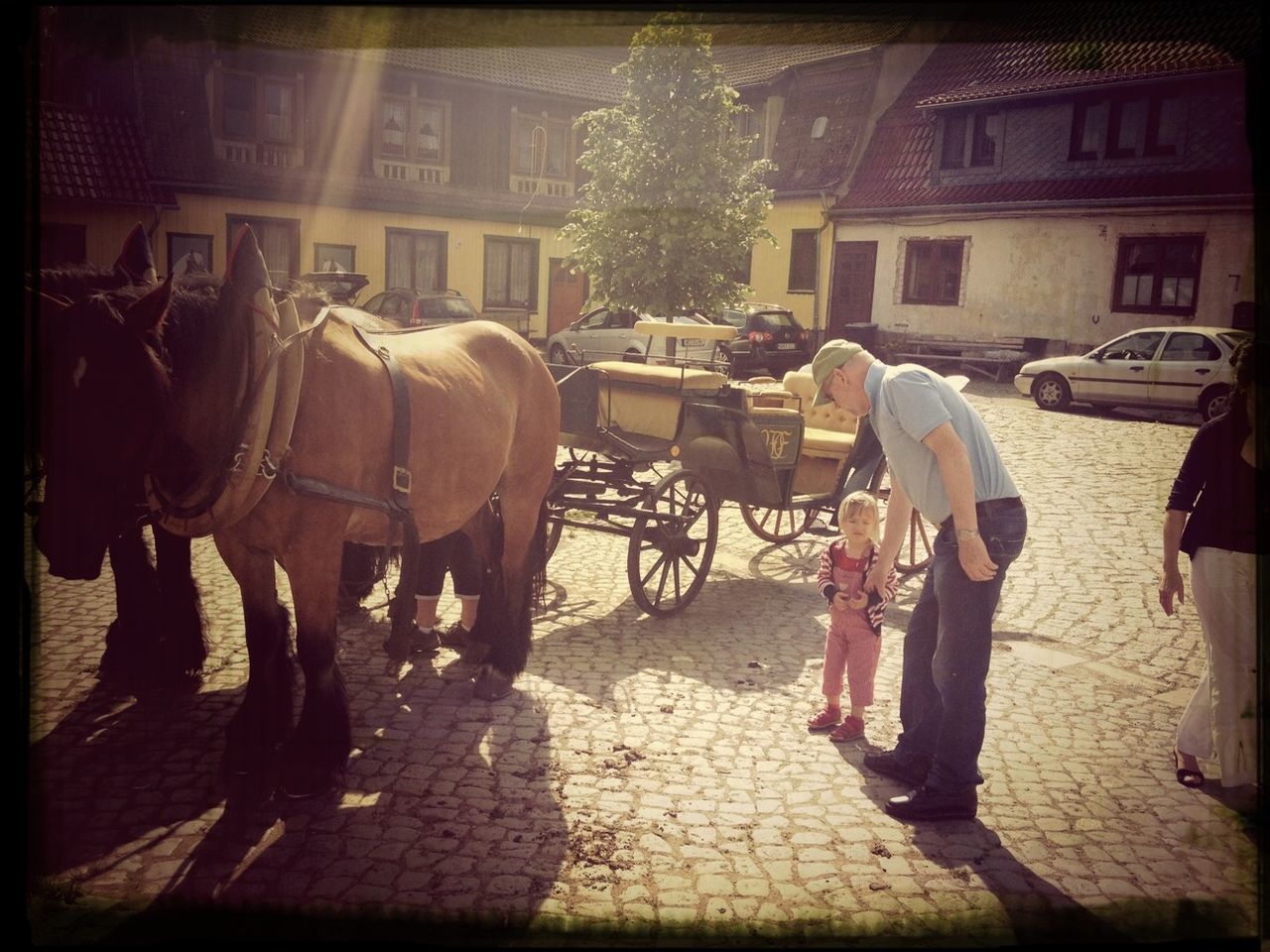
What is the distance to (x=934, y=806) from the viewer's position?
3955mm

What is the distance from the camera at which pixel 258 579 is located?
3881 mm

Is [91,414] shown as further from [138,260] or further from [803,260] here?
[803,260]

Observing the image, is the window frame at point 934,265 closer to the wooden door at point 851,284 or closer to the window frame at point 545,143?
the wooden door at point 851,284

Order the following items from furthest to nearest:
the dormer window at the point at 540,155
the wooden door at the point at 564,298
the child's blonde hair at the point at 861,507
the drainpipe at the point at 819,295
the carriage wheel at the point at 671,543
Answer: the wooden door at the point at 564,298 < the dormer window at the point at 540,155 < the drainpipe at the point at 819,295 < the carriage wheel at the point at 671,543 < the child's blonde hair at the point at 861,507

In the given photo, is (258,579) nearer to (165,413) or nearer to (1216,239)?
(165,413)

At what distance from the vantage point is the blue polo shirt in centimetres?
390

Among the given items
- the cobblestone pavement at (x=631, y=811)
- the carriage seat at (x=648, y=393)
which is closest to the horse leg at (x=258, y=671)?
the cobblestone pavement at (x=631, y=811)

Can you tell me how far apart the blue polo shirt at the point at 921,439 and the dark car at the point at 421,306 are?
1764cm

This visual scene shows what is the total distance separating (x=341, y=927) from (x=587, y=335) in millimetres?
19584

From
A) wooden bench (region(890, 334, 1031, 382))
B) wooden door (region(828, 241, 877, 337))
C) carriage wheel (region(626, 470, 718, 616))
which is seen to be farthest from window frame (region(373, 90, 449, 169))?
carriage wheel (region(626, 470, 718, 616))

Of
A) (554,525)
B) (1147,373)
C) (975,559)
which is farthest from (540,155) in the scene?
(975,559)

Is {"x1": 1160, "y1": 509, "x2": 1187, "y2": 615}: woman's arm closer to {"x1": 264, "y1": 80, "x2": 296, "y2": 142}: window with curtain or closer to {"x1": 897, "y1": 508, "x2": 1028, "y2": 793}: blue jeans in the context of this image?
{"x1": 897, "y1": 508, "x2": 1028, "y2": 793}: blue jeans

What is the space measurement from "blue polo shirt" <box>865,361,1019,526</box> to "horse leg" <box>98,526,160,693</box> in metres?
3.42

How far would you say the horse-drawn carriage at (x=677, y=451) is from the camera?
6.77 m
